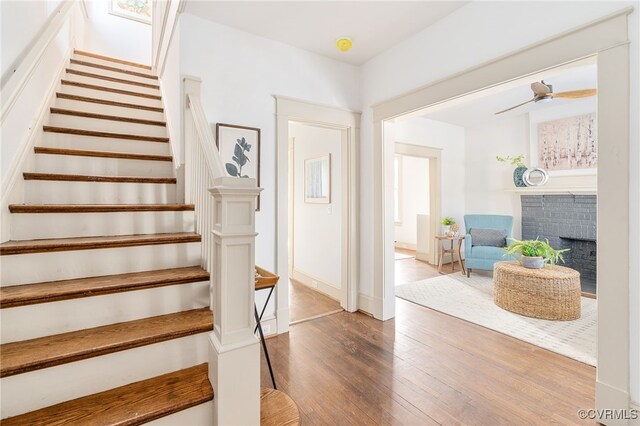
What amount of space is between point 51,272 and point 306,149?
11.4 ft

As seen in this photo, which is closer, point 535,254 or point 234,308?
point 234,308

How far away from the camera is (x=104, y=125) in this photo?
266 cm

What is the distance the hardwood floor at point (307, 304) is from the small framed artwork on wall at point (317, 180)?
130cm

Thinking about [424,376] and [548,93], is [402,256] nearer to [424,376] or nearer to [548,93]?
[548,93]

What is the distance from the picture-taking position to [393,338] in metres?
2.74

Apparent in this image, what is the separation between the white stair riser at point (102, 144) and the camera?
227 cm

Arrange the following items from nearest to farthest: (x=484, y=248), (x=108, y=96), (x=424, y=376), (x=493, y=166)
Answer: (x=424, y=376) → (x=108, y=96) → (x=484, y=248) → (x=493, y=166)

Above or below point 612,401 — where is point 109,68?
above

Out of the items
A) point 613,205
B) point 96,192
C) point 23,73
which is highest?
point 23,73

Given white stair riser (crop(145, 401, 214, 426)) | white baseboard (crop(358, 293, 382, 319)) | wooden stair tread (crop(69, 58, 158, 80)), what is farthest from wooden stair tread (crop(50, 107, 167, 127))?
white baseboard (crop(358, 293, 382, 319))

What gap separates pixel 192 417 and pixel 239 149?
6.73ft

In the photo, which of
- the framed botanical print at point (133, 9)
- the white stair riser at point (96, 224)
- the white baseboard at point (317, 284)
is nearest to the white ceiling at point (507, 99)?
the white baseboard at point (317, 284)

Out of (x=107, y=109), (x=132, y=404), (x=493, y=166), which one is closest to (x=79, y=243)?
(x=132, y=404)

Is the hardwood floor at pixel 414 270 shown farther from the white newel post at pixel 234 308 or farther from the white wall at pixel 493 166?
the white newel post at pixel 234 308
